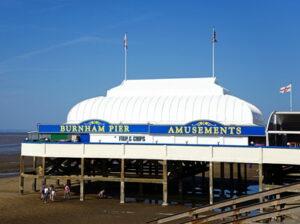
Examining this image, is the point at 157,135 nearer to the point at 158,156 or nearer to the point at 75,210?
the point at 158,156

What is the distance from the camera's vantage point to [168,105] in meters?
36.9

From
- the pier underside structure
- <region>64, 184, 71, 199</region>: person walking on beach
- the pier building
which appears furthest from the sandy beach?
the pier building

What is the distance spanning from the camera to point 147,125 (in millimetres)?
35219

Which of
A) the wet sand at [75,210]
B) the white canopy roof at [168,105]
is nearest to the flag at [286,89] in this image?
the white canopy roof at [168,105]

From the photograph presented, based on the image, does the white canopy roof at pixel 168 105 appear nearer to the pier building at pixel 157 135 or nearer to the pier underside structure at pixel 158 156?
the pier building at pixel 157 135

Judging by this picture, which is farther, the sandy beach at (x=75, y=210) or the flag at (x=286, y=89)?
the flag at (x=286, y=89)

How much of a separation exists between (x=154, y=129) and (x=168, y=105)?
329 cm

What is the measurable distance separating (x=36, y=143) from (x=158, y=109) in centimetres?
1178

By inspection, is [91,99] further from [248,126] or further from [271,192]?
[271,192]

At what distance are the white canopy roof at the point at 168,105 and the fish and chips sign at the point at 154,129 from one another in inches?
53.1

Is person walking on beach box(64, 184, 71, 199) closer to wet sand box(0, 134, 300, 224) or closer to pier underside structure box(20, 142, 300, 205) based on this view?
wet sand box(0, 134, 300, 224)

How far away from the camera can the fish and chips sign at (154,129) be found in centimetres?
3267

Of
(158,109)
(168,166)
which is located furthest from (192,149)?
(158,109)

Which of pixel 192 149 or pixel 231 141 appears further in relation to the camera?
pixel 231 141
